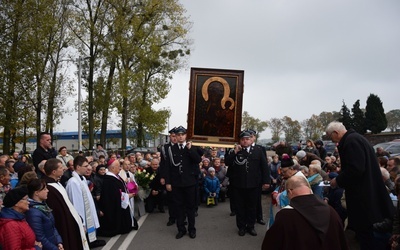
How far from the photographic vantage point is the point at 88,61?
26672 mm

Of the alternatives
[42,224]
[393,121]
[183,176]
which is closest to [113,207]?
[183,176]

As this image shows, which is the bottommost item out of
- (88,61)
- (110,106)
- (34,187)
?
(34,187)

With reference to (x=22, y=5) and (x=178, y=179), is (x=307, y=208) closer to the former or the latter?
(x=178, y=179)

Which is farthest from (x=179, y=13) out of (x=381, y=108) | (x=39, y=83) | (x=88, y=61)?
(x=381, y=108)

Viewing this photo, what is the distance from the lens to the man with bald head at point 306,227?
2.64 m

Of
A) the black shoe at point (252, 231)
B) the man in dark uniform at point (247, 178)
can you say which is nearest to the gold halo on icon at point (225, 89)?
the man in dark uniform at point (247, 178)

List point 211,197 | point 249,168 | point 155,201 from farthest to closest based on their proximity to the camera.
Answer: point 211,197, point 155,201, point 249,168

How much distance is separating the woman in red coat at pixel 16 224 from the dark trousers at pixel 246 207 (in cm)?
412

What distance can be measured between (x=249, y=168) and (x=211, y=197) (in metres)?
3.56

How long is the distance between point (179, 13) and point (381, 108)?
1406 inches

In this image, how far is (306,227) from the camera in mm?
2660

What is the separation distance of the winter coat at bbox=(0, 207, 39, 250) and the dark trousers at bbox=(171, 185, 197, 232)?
3.42 meters

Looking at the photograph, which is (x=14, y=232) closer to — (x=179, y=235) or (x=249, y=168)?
(x=179, y=235)


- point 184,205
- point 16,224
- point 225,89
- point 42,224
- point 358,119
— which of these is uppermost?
point 358,119
